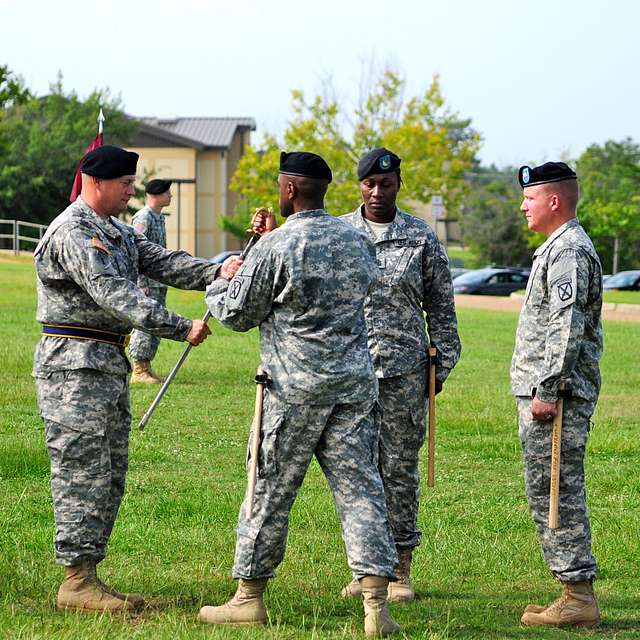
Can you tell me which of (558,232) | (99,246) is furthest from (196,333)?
(558,232)

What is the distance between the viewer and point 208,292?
229 inches

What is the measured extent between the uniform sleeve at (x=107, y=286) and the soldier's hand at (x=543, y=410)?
66.6 inches

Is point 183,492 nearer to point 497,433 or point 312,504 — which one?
point 312,504

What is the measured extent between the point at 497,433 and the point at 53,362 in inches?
251

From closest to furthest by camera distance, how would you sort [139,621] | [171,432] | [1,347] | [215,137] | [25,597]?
[139,621], [25,597], [171,432], [1,347], [215,137]

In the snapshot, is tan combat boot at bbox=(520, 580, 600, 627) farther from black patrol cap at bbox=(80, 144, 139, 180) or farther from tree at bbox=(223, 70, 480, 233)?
tree at bbox=(223, 70, 480, 233)

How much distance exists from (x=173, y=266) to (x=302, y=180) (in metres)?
1.23

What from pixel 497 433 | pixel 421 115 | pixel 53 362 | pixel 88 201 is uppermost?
pixel 421 115

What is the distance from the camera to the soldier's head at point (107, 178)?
5977 millimetres

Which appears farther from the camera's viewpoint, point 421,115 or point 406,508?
point 421,115

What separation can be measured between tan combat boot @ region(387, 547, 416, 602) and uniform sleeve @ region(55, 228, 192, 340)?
167 cm

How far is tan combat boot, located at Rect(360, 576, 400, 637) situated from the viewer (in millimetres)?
5406

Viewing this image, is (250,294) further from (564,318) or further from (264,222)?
(564,318)

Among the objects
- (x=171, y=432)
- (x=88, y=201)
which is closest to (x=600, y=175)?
(x=171, y=432)
